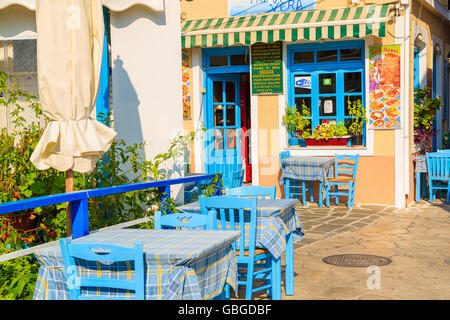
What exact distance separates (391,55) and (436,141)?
361cm

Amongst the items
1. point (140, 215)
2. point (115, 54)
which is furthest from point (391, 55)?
point (140, 215)

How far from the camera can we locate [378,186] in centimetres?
1071

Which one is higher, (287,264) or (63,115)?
(63,115)

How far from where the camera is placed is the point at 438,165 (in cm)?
1079

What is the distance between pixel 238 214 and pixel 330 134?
6.29 m

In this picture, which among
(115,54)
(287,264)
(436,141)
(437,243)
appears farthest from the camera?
(436,141)

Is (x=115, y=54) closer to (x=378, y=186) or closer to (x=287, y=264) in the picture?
(x=287, y=264)

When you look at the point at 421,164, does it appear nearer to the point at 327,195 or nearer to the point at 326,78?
the point at 327,195

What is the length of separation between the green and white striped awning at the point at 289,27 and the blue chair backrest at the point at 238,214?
596cm

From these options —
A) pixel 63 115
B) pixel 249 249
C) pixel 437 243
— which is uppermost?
pixel 63 115

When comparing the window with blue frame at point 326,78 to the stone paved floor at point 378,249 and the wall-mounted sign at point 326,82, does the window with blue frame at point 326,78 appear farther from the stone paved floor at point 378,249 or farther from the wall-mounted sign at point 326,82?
the stone paved floor at point 378,249

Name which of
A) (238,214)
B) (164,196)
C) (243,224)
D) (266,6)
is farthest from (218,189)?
(266,6)

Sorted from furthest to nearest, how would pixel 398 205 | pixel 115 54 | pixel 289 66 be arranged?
pixel 289 66 < pixel 398 205 < pixel 115 54

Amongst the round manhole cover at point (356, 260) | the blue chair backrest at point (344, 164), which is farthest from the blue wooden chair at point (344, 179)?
the round manhole cover at point (356, 260)
